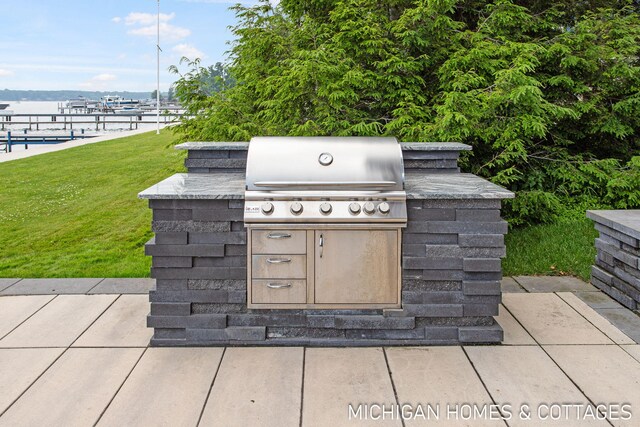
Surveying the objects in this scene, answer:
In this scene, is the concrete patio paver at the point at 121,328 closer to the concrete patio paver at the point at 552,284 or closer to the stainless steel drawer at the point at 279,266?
the stainless steel drawer at the point at 279,266

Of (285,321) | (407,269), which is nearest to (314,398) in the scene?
(285,321)

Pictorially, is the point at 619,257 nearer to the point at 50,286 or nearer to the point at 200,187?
the point at 200,187

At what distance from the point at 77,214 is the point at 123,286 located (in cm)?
356

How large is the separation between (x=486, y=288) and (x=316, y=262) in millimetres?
944

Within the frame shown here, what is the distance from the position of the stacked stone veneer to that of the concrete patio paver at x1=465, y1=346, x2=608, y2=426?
1071 millimetres

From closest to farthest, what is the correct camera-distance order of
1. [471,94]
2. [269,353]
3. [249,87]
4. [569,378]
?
1. [569,378]
2. [269,353]
3. [471,94]
4. [249,87]

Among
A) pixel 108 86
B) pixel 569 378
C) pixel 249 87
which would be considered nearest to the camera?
pixel 569 378

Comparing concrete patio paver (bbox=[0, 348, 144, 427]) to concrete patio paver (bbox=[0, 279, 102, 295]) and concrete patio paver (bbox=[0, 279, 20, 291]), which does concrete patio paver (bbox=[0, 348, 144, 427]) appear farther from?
concrete patio paver (bbox=[0, 279, 20, 291])

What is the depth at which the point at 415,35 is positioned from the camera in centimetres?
553

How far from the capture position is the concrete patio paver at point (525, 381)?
241 cm

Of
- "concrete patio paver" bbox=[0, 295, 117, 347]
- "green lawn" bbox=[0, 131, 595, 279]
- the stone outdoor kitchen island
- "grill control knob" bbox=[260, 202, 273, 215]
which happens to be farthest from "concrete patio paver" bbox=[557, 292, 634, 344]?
"concrete patio paver" bbox=[0, 295, 117, 347]

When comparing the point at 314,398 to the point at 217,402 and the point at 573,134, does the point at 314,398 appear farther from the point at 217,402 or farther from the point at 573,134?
the point at 573,134

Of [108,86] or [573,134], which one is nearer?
[573,134]

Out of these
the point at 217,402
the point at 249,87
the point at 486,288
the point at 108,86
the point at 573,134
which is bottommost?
the point at 217,402
